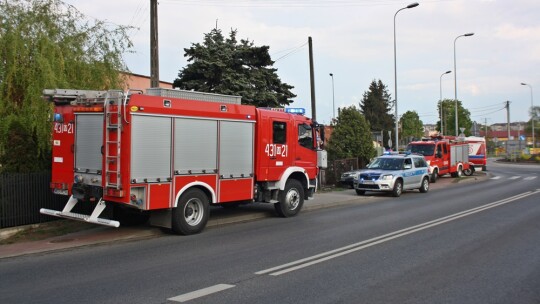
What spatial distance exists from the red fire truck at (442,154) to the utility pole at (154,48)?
18220mm

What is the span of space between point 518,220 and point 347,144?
14.1 meters

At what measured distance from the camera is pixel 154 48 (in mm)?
14234

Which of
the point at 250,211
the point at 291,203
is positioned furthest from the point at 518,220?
the point at 250,211

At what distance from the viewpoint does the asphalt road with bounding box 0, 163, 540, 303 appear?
18.7ft

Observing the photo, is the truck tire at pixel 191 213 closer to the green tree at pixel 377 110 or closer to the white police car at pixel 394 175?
the white police car at pixel 394 175

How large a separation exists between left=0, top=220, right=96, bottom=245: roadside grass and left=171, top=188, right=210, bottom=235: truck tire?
230cm

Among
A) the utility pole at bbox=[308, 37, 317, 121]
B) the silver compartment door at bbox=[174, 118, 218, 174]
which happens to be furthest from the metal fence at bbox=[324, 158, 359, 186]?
the silver compartment door at bbox=[174, 118, 218, 174]

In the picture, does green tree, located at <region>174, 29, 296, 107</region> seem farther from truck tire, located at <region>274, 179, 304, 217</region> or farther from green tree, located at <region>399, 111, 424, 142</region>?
green tree, located at <region>399, 111, 424, 142</region>

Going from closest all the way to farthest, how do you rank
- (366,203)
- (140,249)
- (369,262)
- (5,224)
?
(369,262)
(140,249)
(5,224)
(366,203)

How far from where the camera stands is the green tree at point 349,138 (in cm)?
2564

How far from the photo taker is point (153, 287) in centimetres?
607

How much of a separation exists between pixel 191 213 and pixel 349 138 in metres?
16.4

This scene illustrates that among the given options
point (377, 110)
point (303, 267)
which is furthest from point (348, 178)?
point (377, 110)

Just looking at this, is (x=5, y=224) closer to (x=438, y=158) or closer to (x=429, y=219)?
(x=429, y=219)
